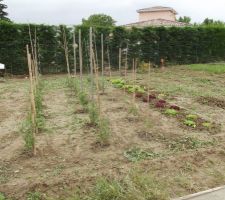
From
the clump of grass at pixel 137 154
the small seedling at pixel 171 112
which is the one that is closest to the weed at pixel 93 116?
the clump of grass at pixel 137 154

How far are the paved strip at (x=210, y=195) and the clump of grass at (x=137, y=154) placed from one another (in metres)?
1.18

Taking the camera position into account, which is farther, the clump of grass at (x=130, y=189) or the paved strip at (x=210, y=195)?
the paved strip at (x=210, y=195)

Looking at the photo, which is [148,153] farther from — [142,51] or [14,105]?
[142,51]

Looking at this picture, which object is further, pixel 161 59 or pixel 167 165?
pixel 161 59

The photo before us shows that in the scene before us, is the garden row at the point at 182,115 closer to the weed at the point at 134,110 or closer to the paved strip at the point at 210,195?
the weed at the point at 134,110

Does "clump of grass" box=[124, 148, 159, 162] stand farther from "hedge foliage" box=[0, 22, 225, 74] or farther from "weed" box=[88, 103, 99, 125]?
"hedge foliage" box=[0, 22, 225, 74]

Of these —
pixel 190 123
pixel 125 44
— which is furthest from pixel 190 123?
pixel 125 44

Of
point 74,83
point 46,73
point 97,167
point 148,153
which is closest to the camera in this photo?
point 97,167

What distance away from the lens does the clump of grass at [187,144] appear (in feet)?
18.9

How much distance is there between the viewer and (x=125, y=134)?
252 inches

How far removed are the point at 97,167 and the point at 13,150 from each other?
1.40 m

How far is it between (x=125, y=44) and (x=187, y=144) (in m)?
12.7

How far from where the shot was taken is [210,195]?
417 centimetres

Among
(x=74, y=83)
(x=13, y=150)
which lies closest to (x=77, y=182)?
(x=13, y=150)
